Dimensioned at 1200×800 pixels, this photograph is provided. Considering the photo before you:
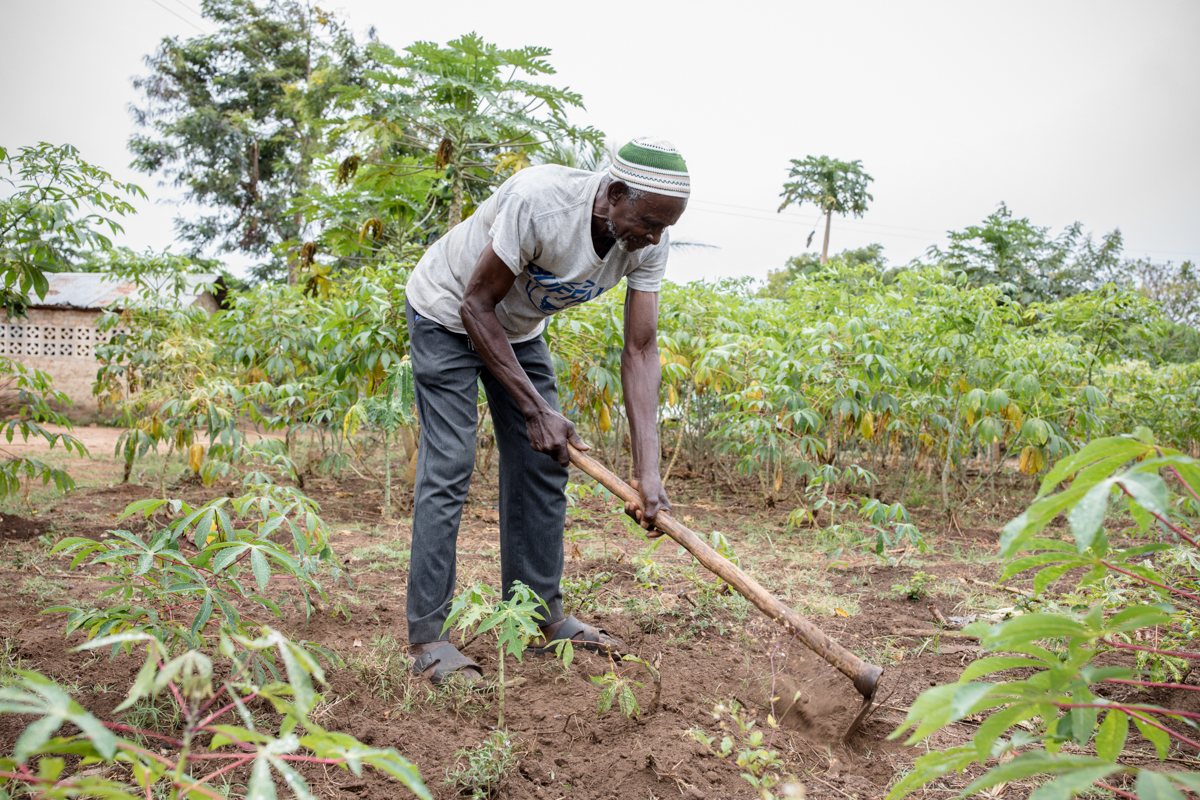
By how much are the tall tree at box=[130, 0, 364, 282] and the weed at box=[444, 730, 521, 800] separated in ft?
57.7

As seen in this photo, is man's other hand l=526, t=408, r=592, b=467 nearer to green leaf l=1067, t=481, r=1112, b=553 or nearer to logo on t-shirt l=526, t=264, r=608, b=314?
logo on t-shirt l=526, t=264, r=608, b=314

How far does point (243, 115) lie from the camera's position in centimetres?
1762

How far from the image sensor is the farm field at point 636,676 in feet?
5.29

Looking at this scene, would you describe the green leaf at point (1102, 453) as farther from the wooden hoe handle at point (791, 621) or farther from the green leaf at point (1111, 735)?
the wooden hoe handle at point (791, 621)

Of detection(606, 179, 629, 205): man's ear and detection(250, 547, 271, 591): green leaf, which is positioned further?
detection(606, 179, 629, 205): man's ear

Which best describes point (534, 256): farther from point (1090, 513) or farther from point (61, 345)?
point (61, 345)

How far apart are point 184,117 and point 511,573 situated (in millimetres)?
18993

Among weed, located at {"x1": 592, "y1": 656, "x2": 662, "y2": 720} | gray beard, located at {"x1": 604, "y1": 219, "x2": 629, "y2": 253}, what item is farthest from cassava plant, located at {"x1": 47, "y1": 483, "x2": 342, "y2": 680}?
gray beard, located at {"x1": 604, "y1": 219, "x2": 629, "y2": 253}

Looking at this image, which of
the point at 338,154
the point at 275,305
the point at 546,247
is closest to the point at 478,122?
the point at 275,305

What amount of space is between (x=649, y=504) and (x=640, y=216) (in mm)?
782

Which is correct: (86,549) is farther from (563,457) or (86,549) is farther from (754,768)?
(754,768)

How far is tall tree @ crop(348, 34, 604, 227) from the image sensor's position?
19.7 feet

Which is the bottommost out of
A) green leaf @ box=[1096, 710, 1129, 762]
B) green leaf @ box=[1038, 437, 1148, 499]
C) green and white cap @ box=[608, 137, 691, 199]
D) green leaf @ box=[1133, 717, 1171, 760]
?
green leaf @ box=[1133, 717, 1171, 760]

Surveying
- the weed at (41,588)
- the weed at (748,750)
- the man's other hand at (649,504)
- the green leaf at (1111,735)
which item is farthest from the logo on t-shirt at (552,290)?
the weed at (41,588)
